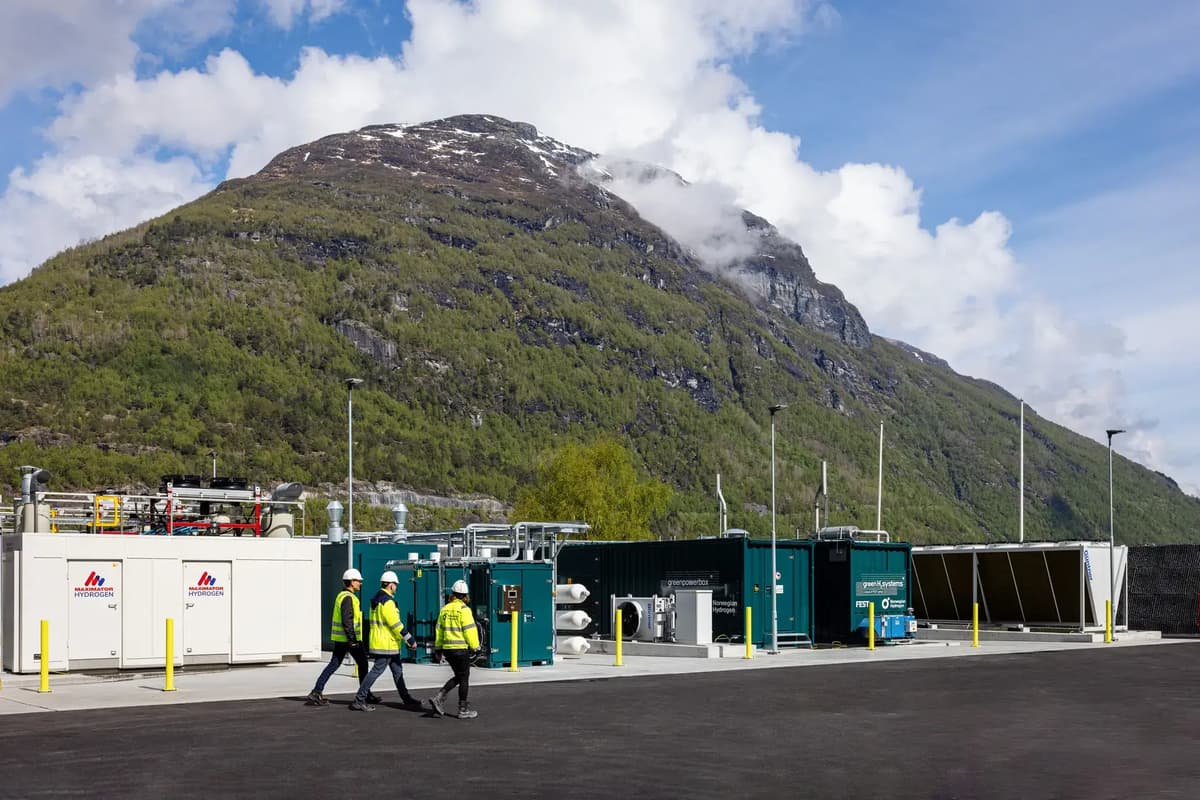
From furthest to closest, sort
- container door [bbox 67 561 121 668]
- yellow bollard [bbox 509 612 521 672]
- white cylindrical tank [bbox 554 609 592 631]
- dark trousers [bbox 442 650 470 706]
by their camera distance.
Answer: white cylindrical tank [bbox 554 609 592 631], yellow bollard [bbox 509 612 521 672], container door [bbox 67 561 121 668], dark trousers [bbox 442 650 470 706]

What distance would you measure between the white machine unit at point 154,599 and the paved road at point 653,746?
6.99m

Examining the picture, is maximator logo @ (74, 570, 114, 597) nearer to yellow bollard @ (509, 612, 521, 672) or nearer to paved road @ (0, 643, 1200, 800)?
paved road @ (0, 643, 1200, 800)

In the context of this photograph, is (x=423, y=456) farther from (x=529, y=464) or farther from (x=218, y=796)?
(x=218, y=796)

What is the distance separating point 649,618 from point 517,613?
23.3 ft

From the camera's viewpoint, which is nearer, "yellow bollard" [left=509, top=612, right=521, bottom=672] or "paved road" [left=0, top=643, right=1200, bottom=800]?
"paved road" [left=0, top=643, right=1200, bottom=800]

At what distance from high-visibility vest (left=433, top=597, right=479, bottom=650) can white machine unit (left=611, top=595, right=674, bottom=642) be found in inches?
656

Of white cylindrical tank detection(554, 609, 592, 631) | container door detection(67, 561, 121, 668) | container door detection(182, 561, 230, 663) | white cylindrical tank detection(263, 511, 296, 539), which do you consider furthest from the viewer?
white cylindrical tank detection(554, 609, 592, 631)

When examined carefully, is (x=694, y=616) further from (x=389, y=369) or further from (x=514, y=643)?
(x=389, y=369)

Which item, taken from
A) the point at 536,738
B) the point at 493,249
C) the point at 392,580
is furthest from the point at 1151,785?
the point at 493,249

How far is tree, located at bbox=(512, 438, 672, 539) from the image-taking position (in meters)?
94.2

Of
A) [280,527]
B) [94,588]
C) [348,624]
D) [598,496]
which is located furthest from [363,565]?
[598,496]

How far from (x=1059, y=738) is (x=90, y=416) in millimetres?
108369

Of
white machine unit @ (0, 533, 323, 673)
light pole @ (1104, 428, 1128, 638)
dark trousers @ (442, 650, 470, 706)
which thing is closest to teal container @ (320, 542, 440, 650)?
white machine unit @ (0, 533, 323, 673)

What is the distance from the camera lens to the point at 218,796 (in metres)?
12.4
